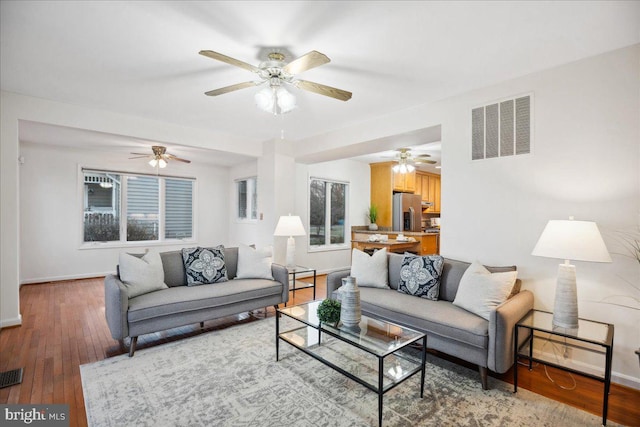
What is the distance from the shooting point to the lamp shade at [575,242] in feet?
7.02

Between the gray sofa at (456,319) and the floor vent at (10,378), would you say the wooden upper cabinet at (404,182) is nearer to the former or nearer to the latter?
the gray sofa at (456,319)

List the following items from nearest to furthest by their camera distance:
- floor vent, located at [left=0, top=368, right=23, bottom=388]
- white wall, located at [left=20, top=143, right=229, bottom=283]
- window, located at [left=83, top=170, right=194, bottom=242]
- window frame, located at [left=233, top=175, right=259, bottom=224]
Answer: floor vent, located at [left=0, top=368, right=23, bottom=388] < white wall, located at [left=20, top=143, right=229, bottom=283] < window, located at [left=83, top=170, right=194, bottom=242] < window frame, located at [left=233, top=175, right=259, bottom=224]

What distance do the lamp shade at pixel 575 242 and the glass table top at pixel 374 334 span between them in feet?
3.78

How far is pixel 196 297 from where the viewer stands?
10.3 feet

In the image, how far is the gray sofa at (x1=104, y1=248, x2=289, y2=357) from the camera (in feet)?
9.09

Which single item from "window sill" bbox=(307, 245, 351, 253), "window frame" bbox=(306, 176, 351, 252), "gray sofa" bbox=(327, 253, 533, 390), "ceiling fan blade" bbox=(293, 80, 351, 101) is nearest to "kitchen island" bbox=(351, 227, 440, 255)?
"window frame" bbox=(306, 176, 351, 252)

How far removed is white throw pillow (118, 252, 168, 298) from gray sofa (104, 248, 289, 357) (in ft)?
0.24

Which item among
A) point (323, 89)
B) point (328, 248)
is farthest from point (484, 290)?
point (328, 248)

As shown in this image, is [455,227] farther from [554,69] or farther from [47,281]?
[47,281]

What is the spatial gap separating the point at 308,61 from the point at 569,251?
7.47 feet

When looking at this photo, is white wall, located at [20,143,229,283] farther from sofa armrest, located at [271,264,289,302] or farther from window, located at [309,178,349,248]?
sofa armrest, located at [271,264,289,302]

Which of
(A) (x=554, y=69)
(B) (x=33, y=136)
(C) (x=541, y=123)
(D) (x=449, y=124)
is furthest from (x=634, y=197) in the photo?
(B) (x=33, y=136)

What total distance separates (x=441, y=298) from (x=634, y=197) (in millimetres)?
1710

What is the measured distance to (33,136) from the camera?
473 centimetres
